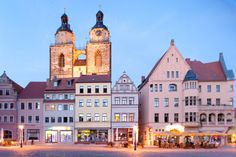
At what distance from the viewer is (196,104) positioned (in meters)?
63.2

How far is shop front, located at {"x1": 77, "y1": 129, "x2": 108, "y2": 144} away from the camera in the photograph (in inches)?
2665

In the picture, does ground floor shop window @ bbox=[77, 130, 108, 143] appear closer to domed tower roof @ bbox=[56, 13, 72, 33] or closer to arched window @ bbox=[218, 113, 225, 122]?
arched window @ bbox=[218, 113, 225, 122]

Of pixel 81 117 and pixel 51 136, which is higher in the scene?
pixel 81 117

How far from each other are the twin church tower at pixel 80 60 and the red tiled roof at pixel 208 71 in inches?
1129

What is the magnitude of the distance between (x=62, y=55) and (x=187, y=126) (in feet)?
135

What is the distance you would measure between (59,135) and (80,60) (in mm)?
31045

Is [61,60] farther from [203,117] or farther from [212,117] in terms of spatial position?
[212,117]

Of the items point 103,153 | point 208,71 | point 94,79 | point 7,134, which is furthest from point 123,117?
point 103,153

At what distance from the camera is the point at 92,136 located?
68438 mm

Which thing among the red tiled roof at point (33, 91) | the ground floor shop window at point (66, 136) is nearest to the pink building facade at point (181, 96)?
the ground floor shop window at point (66, 136)

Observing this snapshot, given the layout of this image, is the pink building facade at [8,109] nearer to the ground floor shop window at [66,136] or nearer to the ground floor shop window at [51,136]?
the ground floor shop window at [51,136]

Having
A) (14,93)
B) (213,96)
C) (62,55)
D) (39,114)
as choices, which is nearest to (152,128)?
(213,96)

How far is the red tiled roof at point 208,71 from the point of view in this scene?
65.8 metres

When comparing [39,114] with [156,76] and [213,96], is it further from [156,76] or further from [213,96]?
[213,96]
